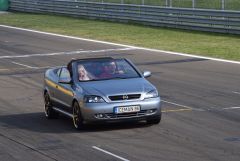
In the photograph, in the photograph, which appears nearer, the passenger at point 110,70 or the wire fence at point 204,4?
the passenger at point 110,70

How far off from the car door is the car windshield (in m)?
0.32

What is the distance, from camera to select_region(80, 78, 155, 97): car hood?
14883 mm

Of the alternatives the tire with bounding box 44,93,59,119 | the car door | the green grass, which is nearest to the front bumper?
the car door

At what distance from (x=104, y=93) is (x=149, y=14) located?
99.9 feet

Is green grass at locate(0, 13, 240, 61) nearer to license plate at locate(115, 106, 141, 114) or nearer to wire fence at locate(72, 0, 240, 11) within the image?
wire fence at locate(72, 0, 240, 11)

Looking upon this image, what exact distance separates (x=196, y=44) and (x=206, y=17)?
531cm

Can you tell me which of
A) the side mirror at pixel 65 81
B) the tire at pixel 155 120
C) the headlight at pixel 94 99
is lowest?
the tire at pixel 155 120

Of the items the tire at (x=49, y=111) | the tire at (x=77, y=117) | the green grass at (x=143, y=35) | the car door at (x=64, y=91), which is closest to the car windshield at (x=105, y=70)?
the car door at (x=64, y=91)

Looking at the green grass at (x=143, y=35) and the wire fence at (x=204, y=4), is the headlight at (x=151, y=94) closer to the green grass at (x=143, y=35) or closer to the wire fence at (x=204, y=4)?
the green grass at (x=143, y=35)

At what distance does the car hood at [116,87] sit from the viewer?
1488 cm

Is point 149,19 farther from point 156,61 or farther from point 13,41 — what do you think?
point 156,61

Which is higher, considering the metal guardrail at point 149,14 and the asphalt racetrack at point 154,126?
the asphalt racetrack at point 154,126

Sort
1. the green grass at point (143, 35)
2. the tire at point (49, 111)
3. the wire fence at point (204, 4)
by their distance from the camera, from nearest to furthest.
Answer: the tire at point (49, 111)
the green grass at point (143, 35)
the wire fence at point (204, 4)

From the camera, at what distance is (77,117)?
15211 mm
